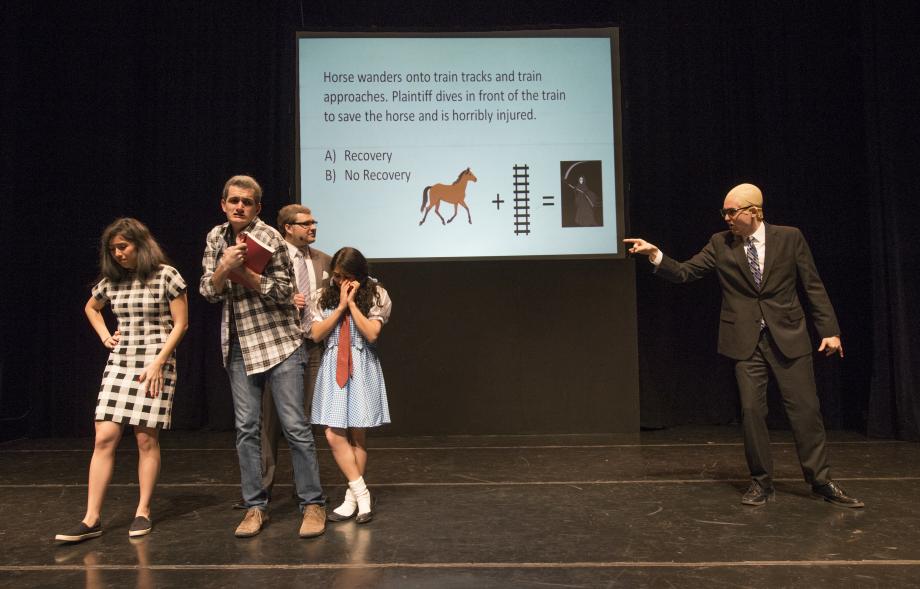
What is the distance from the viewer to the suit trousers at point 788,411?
3107 mm

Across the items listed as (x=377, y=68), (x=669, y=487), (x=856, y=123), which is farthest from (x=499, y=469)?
(x=856, y=123)

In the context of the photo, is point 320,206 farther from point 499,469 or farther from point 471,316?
point 499,469

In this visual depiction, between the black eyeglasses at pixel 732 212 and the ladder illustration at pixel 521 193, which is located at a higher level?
the ladder illustration at pixel 521 193

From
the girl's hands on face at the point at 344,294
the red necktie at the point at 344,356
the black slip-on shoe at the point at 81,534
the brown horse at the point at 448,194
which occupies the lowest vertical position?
the black slip-on shoe at the point at 81,534

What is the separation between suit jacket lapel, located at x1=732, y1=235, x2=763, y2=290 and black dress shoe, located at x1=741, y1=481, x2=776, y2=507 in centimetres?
85

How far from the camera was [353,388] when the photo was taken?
2875 millimetres

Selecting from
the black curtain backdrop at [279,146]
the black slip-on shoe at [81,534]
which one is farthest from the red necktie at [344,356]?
the black curtain backdrop at [279,146]

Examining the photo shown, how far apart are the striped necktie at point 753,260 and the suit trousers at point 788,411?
0.75 ft

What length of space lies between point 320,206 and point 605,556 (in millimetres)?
3058

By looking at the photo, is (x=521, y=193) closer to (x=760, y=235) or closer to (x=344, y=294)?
(x=760, y=235)

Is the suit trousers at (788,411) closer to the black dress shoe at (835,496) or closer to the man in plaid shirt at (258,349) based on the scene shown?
the black dress shoe at (835,496)

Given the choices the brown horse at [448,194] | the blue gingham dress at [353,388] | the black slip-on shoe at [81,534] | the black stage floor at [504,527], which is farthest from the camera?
the brown horse at [448,194]

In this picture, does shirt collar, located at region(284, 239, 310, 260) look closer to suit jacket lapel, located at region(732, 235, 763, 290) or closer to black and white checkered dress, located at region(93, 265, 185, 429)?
black and white checkered dress, located at region(93, 265, 185, 429)

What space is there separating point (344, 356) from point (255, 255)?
1.84ft
